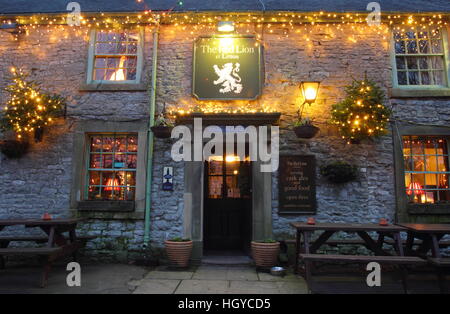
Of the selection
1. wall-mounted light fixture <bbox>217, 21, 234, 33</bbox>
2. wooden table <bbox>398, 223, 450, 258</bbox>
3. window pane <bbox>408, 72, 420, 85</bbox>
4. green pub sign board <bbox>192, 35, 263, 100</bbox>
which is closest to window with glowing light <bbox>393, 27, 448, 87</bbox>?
window pane <bbox>408, 72, 420, 85</bbox>

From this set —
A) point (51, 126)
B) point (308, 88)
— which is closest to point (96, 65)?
point (51, 126)

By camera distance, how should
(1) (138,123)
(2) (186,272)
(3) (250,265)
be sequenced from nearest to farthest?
(2) (186,272) < (3) (250,265) < (1) (138,123)

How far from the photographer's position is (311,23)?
6.43 meters

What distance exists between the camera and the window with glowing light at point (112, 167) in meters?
6.21

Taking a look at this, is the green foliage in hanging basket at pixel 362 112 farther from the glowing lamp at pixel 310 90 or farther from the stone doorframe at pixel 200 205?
the stone doorframe at pixel 200 205

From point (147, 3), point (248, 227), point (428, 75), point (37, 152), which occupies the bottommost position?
point (248, 227)

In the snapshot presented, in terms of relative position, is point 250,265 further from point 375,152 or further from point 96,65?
point 96,65

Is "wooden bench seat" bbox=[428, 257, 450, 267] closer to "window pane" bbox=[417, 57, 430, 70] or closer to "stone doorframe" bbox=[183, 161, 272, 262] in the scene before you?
"stone doorframe" bbox=[183, 161, 272, 262]

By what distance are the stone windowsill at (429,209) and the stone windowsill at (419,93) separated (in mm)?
2200

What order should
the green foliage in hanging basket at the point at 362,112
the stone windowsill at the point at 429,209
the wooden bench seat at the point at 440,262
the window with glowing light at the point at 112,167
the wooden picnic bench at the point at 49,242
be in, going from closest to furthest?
the wooden bench seat at the point at 440,262 < the wooden picnic bench at the point at 49,242 < the green foliage in hanging basket at the point at 362,112 < the stone windowsill at the point at 429,209 < the window with glowing light at the point at 112,167

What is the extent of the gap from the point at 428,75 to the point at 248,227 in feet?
16.6

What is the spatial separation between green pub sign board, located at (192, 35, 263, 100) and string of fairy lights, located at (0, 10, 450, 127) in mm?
217

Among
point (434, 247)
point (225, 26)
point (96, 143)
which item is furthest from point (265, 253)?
point (225, 26)

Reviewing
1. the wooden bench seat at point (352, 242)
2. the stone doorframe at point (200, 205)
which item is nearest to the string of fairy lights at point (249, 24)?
the stone doorframe at point (200, 205)
